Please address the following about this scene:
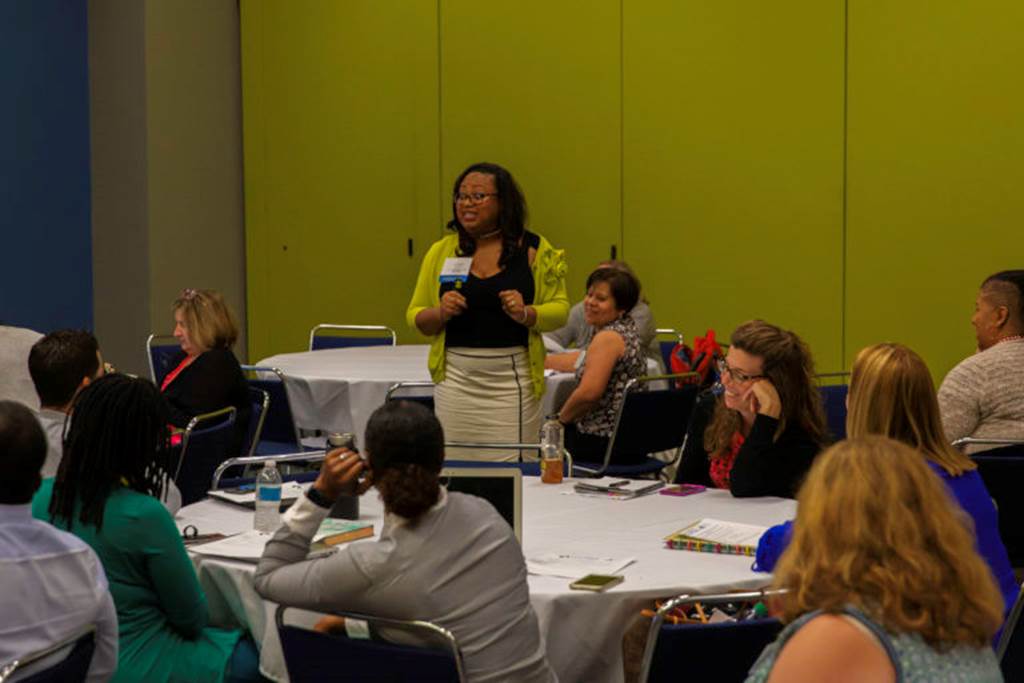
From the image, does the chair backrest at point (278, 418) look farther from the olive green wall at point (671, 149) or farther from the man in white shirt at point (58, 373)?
the olive green wall at point (671, 149)

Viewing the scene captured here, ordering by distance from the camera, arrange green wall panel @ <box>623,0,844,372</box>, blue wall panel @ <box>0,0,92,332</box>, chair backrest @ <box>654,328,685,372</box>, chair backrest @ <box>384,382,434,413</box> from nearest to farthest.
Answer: chair backrest @ <box>384,382,434,413</box>, chair backrest @ <box>654,328,685,372</box>, green wall panel @ <box>623,0,844,372</box>, blue wall panel @ <box>0,0,92,332</box>

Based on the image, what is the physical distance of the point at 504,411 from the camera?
5043mm

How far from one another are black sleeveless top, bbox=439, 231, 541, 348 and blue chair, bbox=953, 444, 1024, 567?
5.43ft

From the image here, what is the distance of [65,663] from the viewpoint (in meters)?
2.48

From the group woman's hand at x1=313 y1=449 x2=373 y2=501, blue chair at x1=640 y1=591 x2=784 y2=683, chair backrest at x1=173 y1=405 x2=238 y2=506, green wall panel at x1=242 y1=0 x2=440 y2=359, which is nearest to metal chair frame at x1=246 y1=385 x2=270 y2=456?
chair backrest at x1=173 y1=405 x2=238 y2=506

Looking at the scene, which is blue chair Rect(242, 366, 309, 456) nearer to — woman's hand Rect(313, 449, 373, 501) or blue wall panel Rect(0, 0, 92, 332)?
woman's hand Rect(313, 449, 373, 501)

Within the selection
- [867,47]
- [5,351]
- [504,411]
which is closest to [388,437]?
[504,411]

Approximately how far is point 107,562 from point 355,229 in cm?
751

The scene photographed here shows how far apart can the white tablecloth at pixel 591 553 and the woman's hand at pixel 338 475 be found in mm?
430

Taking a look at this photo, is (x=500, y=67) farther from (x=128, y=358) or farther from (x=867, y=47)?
(x=128, y=358)

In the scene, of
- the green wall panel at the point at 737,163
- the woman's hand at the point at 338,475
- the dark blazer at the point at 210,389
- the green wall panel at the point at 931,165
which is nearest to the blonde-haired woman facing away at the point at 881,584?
the woman's hand at the point at 338,475

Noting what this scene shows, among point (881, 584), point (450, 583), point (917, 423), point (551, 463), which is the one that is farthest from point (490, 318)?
point (881, 584)

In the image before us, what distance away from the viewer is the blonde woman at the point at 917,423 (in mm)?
3223

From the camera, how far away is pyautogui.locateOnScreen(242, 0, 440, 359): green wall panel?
10.0 m
